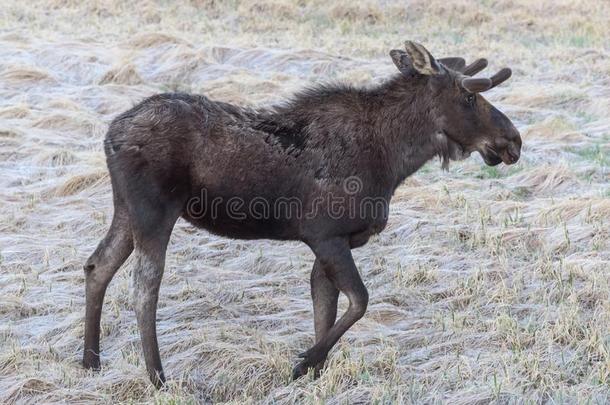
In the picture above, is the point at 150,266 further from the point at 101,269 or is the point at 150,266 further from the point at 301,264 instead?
the point at 301,264

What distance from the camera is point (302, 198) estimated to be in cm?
600

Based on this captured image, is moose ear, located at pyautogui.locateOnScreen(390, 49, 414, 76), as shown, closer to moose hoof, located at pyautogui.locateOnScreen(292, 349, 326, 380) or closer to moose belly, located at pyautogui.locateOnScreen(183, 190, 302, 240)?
moose belly, located at pyautogui.locateOnScreen(183, 190, 302, 240)

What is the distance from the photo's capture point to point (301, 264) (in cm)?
795

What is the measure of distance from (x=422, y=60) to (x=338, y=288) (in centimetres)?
163

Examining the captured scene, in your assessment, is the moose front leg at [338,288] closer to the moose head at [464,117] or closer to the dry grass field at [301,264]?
the dry grass field at [301,264]

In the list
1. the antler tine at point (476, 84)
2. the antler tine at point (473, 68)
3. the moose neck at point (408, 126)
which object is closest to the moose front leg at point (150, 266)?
the moose neck at point (408, 126)

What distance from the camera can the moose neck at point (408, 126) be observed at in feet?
20.7

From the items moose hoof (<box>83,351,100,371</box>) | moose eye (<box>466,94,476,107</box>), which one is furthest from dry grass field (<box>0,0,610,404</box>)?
moose eye (<box>466,94,476,107</box>)

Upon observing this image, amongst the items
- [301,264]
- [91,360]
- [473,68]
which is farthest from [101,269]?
[473,68]

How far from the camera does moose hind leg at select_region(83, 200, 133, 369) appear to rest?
6129 mm

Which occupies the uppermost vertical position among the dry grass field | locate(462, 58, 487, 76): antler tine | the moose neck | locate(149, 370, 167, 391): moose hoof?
locate(462, 58, 487, 76): antler tine

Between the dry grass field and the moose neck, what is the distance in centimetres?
119

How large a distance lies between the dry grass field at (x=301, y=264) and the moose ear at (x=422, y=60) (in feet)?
5.77

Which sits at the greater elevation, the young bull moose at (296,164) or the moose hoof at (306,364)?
the young bull moose at (296,164)
